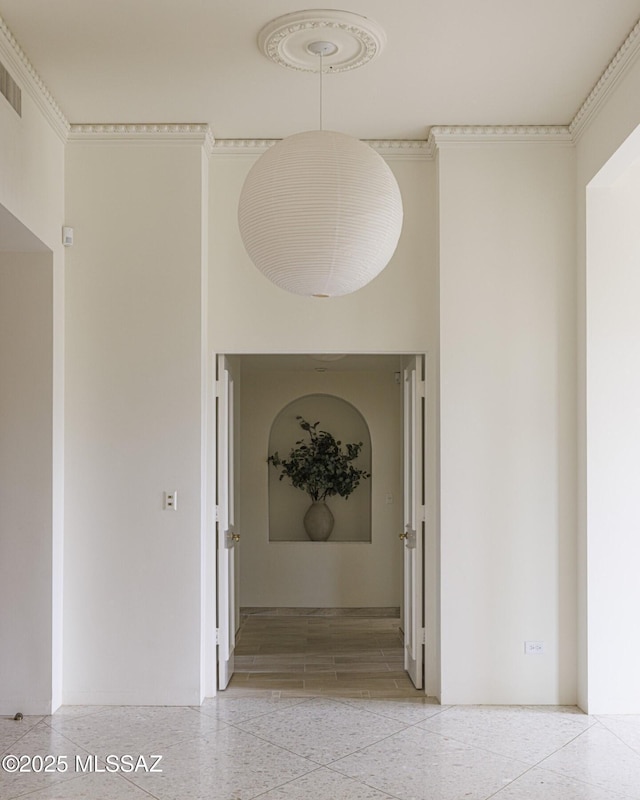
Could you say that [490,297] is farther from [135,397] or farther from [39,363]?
[39,363]

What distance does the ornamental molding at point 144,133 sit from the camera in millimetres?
4926

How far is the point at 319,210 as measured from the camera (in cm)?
310

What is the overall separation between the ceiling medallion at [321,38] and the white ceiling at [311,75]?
5 centimetres

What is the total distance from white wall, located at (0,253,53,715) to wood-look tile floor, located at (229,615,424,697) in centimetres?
130

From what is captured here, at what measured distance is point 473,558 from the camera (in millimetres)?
4945

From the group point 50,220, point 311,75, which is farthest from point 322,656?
point 311,75

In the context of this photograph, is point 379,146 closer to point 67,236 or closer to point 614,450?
point 67,236

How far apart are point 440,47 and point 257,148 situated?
1.53 m

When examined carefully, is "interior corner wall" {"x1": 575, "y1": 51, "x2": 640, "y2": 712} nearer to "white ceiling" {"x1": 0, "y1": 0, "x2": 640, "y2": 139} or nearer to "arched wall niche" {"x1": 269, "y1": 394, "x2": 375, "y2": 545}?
"white ceiling" {"x1": 0, "y1": 0, "x2": 640, "y2": 139}

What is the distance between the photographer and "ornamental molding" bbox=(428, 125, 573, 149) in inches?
196

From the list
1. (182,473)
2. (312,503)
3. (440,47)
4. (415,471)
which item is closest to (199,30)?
(440,47)

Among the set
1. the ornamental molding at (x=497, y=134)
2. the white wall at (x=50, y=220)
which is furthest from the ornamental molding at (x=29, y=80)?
the ornamental molding at (x=497, y=134)

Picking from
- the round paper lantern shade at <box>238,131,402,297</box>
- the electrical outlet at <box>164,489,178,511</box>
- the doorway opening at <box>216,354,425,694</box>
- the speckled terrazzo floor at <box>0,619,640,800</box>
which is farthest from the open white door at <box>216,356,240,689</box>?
the round paper lantern shade at <box>238,131,402,297</box>

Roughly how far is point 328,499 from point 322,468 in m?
0.57
